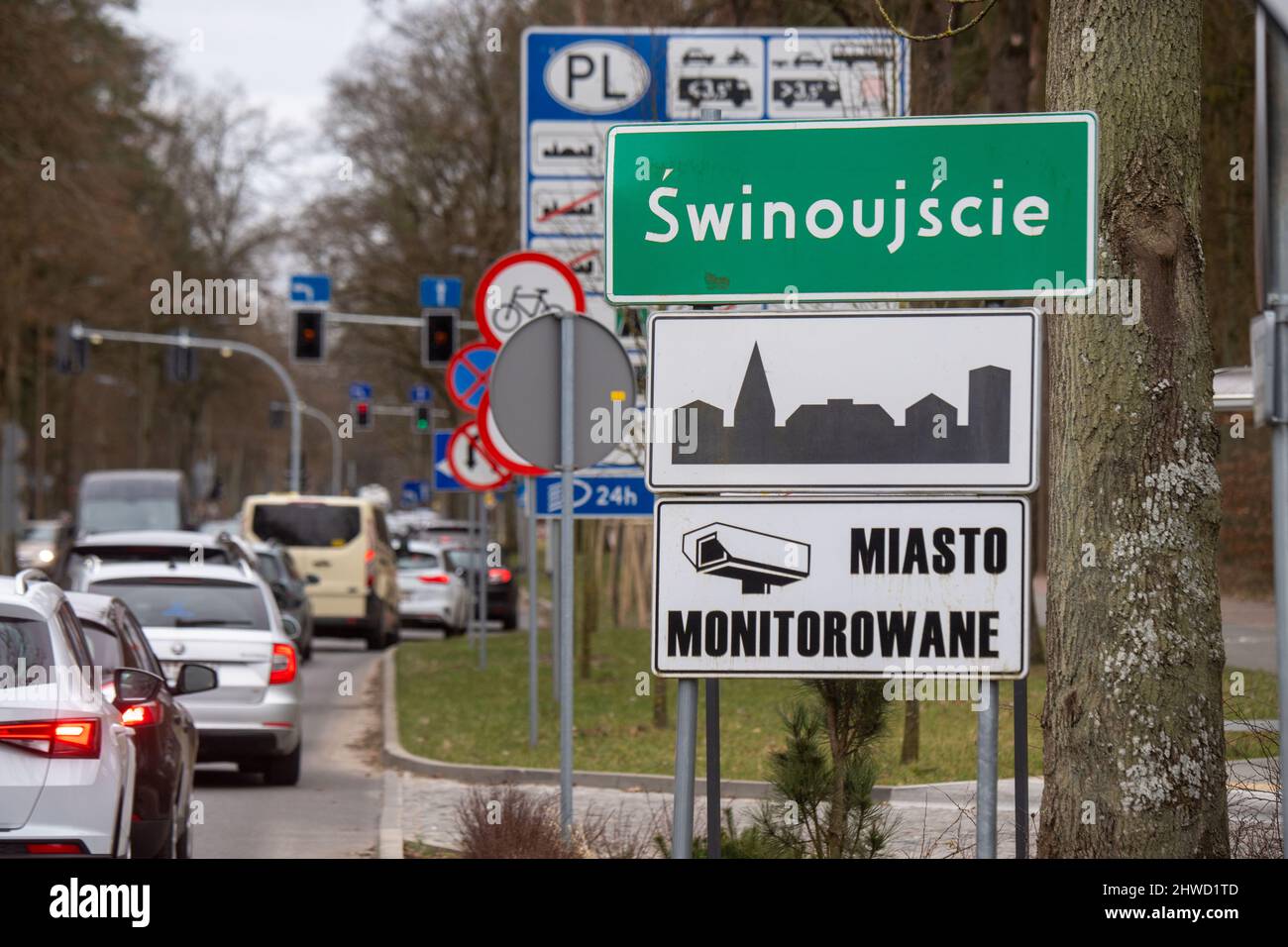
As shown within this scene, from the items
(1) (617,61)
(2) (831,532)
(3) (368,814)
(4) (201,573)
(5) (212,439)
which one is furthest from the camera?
(5) (212,439)

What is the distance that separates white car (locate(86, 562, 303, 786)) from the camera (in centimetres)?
1438

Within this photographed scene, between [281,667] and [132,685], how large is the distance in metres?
6.10

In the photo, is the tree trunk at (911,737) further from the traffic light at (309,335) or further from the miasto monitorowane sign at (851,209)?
the traffic light at (309,335)

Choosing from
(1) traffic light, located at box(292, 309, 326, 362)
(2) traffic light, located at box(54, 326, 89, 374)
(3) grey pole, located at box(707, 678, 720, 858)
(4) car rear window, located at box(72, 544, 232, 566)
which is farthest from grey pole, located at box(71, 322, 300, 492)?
(3) grey pole, located at box(707, 678, 720, 858)

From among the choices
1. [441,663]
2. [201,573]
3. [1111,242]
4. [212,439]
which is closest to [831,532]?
[1111,242]

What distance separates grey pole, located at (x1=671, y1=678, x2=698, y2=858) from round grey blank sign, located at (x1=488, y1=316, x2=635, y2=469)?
3.80 m

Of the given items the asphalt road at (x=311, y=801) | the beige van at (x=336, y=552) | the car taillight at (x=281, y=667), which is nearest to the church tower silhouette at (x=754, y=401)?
the asphalt road at (x=311, y=801)

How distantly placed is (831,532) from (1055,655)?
4.06ft

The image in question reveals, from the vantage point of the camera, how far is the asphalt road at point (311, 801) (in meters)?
11.6

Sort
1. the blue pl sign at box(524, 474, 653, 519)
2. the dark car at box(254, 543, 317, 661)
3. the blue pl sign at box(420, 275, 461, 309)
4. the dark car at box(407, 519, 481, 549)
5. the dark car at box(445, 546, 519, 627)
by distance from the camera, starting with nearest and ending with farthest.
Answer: the blue pl sign at box(524, 474, 653, 519) < the dark car at box(254, 543, 317, 661) < the blue pl sign at box(420, 275, 461, 309) < the dark car at box(445, 546, 519, 627) < the dark car at box(407, 519, 481, 549)

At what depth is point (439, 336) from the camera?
34031 mm

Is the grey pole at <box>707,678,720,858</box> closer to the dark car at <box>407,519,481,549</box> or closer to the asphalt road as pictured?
the asphalt road
